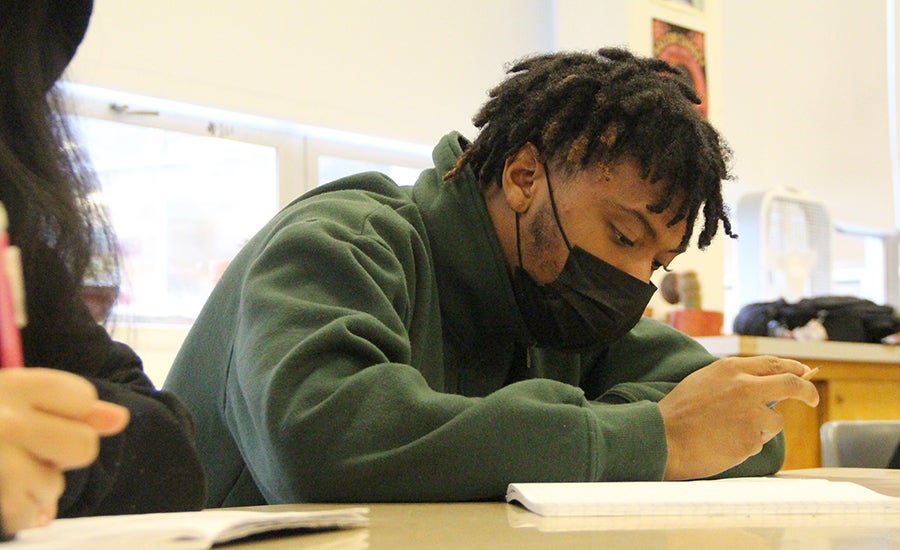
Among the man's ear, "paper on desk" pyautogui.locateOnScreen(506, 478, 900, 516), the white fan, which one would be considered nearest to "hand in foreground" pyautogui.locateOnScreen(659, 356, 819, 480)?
"paper on desk" pyautogui.locateOnScreen(506, 478, 900, 516)

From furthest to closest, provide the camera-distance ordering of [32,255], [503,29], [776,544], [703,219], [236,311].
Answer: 1. [503,29]
2. [703,219]
3. [236,311]
4. [32,255]
5. [776,544]

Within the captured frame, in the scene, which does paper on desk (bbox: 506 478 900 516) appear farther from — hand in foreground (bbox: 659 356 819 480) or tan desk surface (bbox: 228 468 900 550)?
hand in foreground (bbox: 659 356 819 480)

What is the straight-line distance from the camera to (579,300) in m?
1.40

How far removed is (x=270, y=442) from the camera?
0.97 meters

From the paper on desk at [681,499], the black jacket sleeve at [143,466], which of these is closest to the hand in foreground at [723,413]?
the paper on desk at [681,499]

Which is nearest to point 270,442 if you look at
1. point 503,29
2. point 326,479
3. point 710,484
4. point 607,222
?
point 326,479

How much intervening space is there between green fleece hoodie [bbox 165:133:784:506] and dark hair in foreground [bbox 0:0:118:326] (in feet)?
0.81

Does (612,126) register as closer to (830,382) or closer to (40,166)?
(40,166)

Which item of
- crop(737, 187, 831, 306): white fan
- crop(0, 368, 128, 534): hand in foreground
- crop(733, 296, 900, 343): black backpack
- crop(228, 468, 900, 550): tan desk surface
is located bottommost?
crop(733, 296, 900, 343): black backpack

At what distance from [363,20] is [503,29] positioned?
726 mm

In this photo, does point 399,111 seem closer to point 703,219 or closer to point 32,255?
point 703,219

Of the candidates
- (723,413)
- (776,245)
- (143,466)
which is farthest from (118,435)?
(776,245)

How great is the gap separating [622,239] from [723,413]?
0.30 meters

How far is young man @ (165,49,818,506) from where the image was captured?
0.96 meters
